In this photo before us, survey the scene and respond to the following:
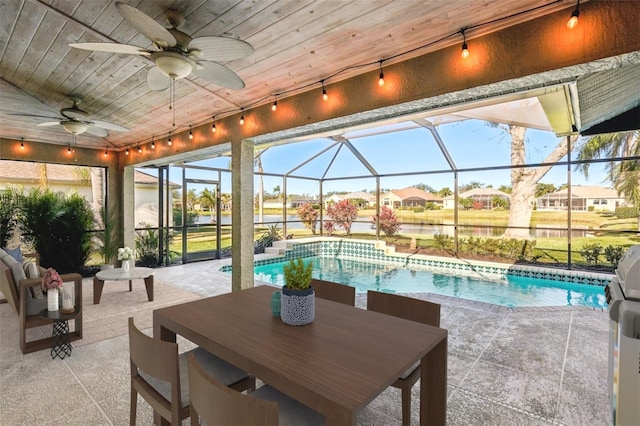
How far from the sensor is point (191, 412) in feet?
4.59

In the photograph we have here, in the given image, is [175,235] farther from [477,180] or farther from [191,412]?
[477,180]

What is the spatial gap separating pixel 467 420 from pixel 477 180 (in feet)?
25.5

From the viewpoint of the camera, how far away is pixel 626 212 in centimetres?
720

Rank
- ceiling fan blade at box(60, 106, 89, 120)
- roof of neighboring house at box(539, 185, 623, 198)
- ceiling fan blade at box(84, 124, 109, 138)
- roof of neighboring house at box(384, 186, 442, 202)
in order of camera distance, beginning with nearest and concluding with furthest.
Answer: ceiling fan blade at box(60, 106, 89, 120) < ceiling fan blade at box(84, 124, 109, 138) < roof of neighboring house at box(539, 185, 623, 198) < roof of neighboring house at box(384, 186, 442, 202)

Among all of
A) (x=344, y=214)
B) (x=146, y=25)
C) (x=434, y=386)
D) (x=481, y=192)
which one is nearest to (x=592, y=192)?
(x=481, y=192)

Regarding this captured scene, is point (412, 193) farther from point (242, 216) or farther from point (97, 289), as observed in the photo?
point (97, 289)

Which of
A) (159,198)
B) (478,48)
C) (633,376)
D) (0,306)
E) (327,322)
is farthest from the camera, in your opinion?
(159,198)

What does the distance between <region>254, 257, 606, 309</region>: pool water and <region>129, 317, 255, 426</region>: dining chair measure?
12.0 feet

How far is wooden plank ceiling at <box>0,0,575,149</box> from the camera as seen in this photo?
2150 millimetres

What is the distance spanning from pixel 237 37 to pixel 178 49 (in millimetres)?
629

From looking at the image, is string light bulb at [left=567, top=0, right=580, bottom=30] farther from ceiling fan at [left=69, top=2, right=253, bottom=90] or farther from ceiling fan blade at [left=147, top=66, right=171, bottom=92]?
ceiling fan blade at [left=147, top=66, right=171, bottom=92]

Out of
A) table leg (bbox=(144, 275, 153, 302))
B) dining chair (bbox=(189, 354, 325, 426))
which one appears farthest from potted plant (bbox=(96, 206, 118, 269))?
dining chair (bbox=(189, 354, 325, 426))

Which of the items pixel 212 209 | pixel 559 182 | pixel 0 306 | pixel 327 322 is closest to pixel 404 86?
pixel 327 322

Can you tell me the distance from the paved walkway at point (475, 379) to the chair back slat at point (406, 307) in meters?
0.66
